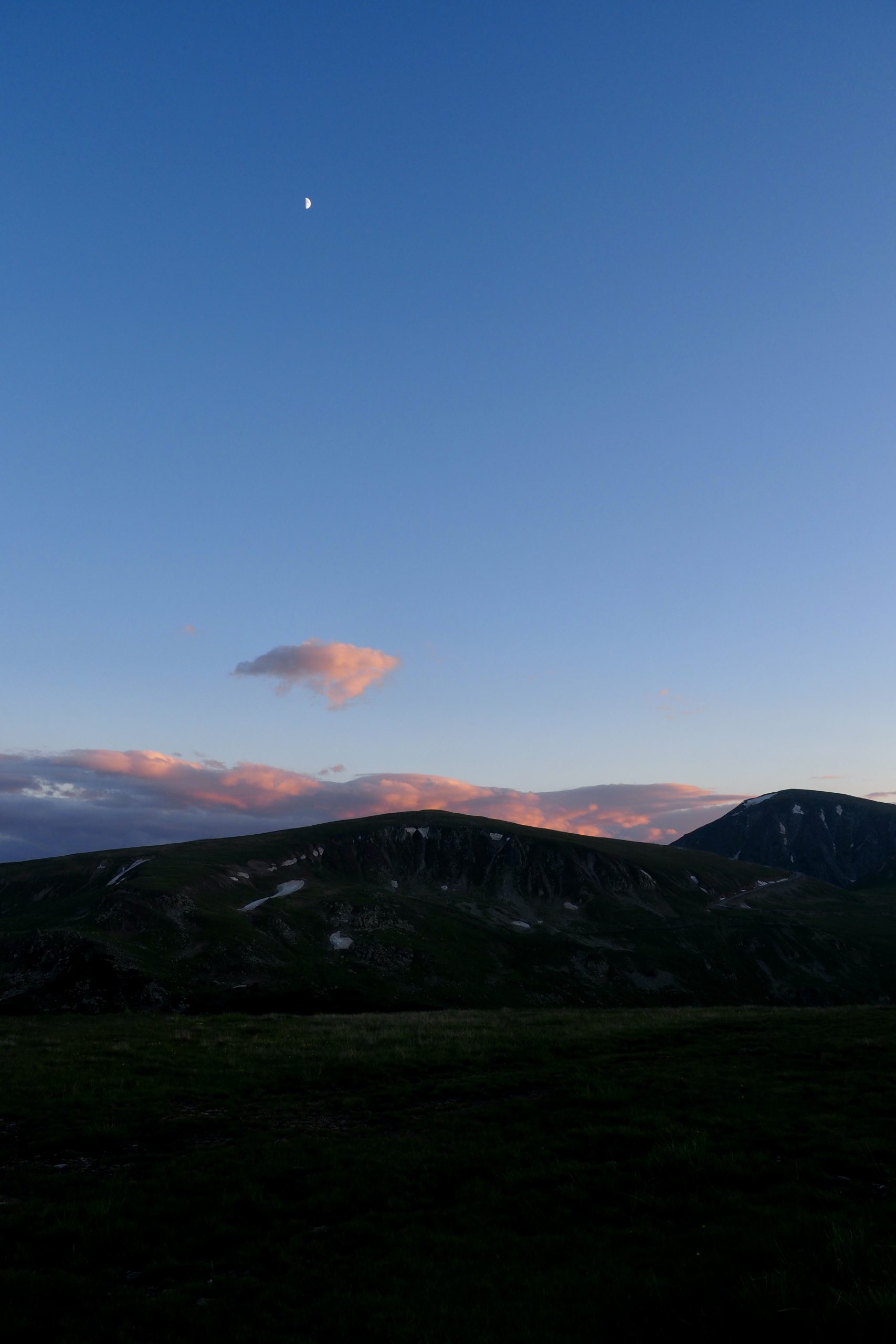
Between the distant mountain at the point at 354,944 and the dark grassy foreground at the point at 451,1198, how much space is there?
66604 mm

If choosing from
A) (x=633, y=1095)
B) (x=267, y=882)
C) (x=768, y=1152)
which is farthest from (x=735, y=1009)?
(x=267, y=882)

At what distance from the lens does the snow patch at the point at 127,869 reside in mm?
157250

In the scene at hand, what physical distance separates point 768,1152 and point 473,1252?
9.07 m

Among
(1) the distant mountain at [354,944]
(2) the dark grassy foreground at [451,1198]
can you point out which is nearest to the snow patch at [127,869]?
(1) the distant mountain at [354,944]

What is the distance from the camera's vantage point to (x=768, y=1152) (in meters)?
Result: 18.0

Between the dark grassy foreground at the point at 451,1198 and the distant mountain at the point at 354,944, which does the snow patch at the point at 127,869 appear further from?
the dark grassy foreground at the point at 451,1198

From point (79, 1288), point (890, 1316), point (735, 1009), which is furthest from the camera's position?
point (735, 1009)

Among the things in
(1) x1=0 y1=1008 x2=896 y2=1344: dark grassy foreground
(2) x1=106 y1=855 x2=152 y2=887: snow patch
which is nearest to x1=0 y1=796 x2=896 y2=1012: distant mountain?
(2) x1=106 y1=855 x2=152 y2=887: snow patch

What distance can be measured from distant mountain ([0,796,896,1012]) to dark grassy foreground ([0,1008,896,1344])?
66.6 m

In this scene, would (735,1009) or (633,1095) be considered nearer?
(633,1095)

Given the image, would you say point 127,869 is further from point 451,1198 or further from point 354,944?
point 451,1198

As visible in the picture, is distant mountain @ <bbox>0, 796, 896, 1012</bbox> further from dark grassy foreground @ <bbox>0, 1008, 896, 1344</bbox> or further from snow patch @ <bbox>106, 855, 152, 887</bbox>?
dark grassy foreground @ <bbox>0, 1008, 896, 1344</bbox>

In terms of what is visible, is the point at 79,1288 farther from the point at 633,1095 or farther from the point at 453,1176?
the point at 633,1095

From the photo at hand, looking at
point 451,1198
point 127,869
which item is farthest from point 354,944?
point 451,1198
